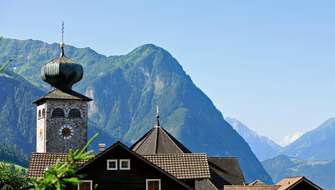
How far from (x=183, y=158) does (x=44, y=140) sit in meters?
26.4

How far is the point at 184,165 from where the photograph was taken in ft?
188

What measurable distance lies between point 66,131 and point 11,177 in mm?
49755

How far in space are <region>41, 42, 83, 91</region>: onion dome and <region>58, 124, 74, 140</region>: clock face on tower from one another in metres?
4.52

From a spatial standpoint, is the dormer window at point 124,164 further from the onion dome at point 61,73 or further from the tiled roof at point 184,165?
the onion dome at point 61,73

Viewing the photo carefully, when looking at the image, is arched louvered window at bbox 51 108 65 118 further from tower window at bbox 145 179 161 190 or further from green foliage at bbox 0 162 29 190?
green foliage at bbox 0 162 29 190

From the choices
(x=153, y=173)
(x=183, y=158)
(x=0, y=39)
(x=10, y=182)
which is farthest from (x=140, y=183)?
(x=0, y=39)

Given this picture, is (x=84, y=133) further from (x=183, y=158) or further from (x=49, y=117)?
(x=183, y=158)

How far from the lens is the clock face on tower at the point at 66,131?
80.7 metres

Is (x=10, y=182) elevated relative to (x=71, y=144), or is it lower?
lower

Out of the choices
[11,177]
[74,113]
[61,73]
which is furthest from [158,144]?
[11,177]

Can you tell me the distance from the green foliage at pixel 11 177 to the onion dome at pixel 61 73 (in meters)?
51.1

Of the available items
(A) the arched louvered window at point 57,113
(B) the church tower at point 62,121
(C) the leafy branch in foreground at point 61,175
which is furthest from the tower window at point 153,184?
(C) the leafy branch in foreground at point 61,175

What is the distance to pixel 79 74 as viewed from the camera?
8562 cm

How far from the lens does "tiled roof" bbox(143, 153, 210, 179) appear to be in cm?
5675
